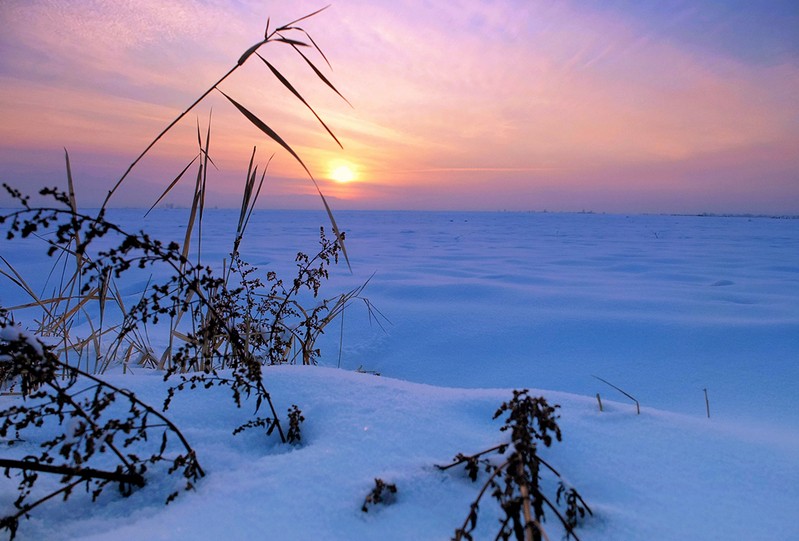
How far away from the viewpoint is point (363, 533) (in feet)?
2.55

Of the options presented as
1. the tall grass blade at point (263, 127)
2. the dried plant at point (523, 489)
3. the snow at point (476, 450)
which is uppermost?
the tall grass blade at point (263, 127)

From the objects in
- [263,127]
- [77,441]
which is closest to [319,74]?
[263,127]

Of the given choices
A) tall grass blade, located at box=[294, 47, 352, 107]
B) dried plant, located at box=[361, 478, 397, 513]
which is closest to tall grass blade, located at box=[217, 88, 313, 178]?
tall grass blade, located at box=[294, 47, 352, 107]

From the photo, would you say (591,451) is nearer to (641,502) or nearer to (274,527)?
(641,502)

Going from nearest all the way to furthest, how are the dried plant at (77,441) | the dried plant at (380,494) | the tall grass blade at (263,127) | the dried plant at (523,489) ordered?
the dried plant at (523,489) → the dried plant at (77,441) → the dried plant at (380,494) → the tall grass blade at (263,127)

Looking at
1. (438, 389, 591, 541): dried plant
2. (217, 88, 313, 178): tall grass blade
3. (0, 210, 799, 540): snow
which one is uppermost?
(217, 88, 313, 178): tall grass blade

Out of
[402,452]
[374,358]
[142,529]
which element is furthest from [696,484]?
[374,358]

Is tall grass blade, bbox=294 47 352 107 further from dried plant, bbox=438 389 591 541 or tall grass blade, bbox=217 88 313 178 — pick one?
dried plant, bbox=438 389 591 541

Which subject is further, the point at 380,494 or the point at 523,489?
the point at 380,494

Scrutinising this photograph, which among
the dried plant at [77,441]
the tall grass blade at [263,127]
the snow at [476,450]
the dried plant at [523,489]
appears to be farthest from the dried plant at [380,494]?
the tall grass blade at [263,127]

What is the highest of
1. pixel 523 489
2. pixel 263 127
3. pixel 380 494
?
pixel 263 127

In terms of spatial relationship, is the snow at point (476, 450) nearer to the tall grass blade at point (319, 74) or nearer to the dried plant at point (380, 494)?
the dried plant at point (380, 494)

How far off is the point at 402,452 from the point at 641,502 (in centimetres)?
49

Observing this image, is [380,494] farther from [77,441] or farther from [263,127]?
[263,127]
